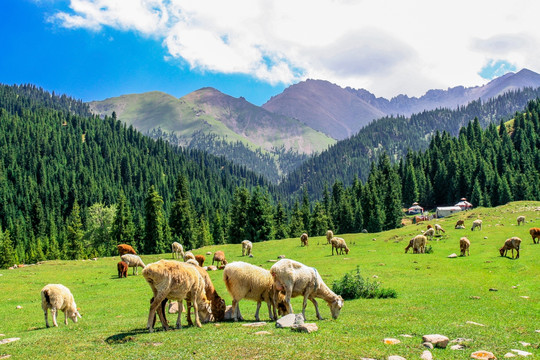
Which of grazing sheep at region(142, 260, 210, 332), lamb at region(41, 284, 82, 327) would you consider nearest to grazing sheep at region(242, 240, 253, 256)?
lamb at region(41, 284, 82, 327)

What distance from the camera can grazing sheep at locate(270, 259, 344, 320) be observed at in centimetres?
1697

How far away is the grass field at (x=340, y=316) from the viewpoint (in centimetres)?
1184

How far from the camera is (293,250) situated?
56.4 m

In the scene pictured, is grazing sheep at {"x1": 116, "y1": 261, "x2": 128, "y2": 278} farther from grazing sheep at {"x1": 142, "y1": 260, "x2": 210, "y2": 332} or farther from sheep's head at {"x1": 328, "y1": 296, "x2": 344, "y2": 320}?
sheep's head at {"x1": 328, "y1": 296, "x2": 344, "y2": 320}

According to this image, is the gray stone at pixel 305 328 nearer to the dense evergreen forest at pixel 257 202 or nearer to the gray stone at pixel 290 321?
the gray stone at pixel 290 321

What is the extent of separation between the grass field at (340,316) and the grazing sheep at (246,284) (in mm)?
1371

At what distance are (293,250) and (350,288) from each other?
31.9 metres

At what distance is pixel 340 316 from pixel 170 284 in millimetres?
8603

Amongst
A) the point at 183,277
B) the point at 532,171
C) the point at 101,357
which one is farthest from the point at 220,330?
the point at 532,171

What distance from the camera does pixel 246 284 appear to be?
16656mm

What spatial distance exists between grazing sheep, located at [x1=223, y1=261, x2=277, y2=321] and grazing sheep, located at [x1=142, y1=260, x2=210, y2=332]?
1307 millimetres

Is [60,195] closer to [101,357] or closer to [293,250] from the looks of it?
[293,250]

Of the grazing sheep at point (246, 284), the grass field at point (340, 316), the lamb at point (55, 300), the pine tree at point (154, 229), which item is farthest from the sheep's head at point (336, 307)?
the pine tree at point (154, 229)

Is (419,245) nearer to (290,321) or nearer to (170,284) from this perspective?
(290,321)
